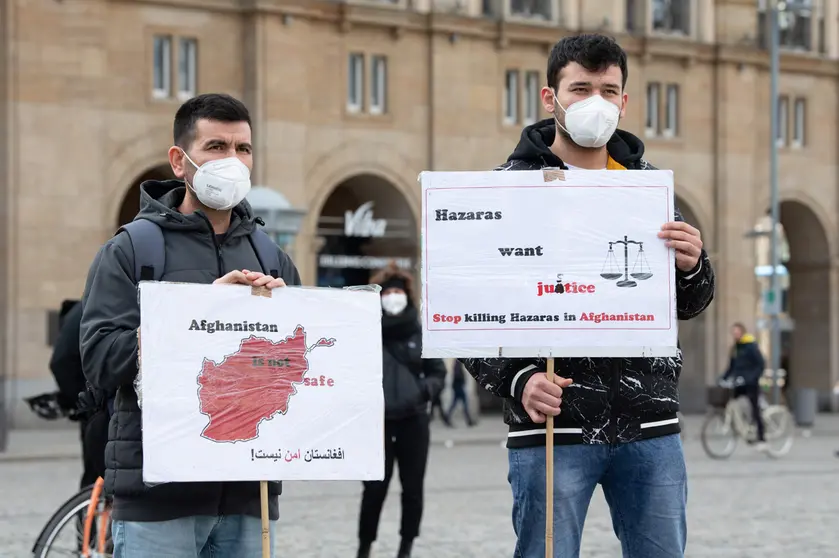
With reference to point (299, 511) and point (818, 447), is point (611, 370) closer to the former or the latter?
point (299, 511)

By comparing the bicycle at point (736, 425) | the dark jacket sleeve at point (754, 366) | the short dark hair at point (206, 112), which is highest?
the short dark hair at point (206, 112)

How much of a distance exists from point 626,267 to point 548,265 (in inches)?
9.9

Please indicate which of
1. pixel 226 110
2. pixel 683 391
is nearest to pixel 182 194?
pixel 226 110

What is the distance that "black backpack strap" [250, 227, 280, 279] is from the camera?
17.7 feet

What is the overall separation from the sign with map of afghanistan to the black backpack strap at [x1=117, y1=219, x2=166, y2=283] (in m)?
0.15

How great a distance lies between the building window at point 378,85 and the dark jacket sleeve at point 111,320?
111 feet

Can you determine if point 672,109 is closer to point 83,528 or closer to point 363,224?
point 363,224

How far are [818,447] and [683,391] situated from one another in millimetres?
14656

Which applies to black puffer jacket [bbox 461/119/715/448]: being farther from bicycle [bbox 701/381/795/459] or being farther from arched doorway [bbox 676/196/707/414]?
arched doorway [bbox 676/196/707/414]

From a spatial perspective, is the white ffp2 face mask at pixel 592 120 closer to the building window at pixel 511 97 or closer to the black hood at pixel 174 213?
the black hood at pixel 174 213

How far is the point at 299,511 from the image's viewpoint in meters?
15.3

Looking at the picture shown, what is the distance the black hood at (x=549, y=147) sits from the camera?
5.52m

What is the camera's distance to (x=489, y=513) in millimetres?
15211

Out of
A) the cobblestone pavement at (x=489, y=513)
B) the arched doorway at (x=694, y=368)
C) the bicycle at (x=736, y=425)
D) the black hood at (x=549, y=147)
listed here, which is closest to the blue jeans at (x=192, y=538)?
the black hood at (x=549, y=147)
